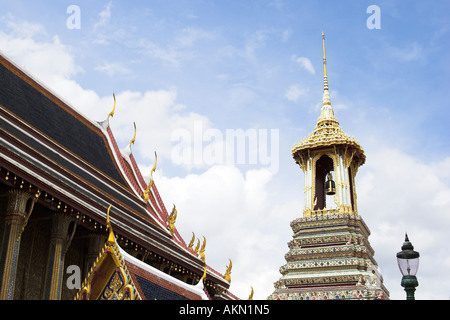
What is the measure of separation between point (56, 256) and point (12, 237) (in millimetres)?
1351

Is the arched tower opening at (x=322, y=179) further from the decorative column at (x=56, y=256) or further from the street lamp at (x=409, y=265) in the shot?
the street lamp at (x=409, y=265)

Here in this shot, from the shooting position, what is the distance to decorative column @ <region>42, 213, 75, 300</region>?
10.9 metres

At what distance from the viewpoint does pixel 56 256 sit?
36.6ft

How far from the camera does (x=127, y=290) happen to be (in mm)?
4840

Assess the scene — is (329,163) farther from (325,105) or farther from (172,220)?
(172,220)

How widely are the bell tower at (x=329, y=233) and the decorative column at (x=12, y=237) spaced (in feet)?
41.8

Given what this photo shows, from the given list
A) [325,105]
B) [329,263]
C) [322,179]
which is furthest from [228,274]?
[325,105]

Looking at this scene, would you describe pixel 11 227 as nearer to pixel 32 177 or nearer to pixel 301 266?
pixel 32 177

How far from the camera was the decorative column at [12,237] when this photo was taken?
9625 mm

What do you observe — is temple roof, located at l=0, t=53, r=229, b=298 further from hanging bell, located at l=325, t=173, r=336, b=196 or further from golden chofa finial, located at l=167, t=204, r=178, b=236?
hanging bell, located at l=325, t=173, r=336, b=196

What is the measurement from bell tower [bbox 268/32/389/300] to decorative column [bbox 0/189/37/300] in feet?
41.8

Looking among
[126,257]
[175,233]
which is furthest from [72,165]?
[126,257]

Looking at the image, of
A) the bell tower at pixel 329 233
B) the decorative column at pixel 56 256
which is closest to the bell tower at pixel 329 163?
the bell tower at pixel 329 233

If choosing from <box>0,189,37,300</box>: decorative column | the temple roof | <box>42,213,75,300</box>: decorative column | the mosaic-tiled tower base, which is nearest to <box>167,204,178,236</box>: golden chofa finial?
the temple roof
